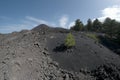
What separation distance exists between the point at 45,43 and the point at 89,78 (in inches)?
357

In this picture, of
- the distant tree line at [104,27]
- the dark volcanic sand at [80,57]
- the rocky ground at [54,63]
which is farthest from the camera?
the distant tree line at [104,27]

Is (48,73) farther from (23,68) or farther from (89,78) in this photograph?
(89,78)

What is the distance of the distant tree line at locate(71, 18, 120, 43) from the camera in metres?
38.3

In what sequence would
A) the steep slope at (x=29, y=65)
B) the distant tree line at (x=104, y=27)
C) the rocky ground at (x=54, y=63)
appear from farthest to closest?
the distant tree line at (x=104, y=27) < the rocky ground at (x=54, y=63) < the steep slope at (x=29, y=65)

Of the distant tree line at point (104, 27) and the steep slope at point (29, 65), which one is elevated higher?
the distant tree line at point (104, 27)

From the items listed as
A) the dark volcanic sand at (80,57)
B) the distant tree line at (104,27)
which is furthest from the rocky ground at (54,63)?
the distant tree line at (104,27)

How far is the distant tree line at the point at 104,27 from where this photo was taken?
38.3 m

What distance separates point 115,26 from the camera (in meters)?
39.0

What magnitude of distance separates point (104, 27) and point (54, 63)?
3252 centimetres

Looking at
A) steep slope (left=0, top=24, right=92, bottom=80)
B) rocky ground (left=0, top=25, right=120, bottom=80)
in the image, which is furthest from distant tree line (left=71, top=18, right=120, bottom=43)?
steep slope (left=0, top=24, right=92, bottom=80)

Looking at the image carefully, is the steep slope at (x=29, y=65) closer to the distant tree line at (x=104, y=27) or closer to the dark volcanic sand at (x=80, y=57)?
the dark volcanic sand at (x=80, y=57)

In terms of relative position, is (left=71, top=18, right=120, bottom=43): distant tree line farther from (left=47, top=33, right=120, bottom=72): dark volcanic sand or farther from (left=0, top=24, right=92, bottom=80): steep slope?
(left=0, top=24, right=92, bottom=80): steep slope

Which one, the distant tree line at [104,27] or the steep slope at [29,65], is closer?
the steep slope at [29,65]

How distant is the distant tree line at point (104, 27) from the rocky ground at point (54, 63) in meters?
17.2
